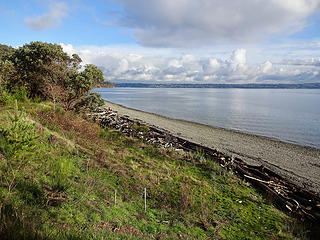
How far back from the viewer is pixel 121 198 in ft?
26.8

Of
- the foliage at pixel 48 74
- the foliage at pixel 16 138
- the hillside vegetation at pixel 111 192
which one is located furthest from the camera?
the foliage at pixel 48 74

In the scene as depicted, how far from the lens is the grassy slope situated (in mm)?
5418

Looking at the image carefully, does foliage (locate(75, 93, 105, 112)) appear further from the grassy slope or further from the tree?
the grassy slope

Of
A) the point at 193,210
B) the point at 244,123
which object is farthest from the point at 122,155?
the point at 244,123

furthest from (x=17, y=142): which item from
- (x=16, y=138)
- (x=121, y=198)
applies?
(x=121, y=198)

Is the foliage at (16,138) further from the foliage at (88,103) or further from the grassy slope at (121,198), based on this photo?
the foliage at (88,103)

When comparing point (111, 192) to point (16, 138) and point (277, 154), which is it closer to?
point (16, 138)

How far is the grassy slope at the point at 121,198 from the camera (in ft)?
17.8

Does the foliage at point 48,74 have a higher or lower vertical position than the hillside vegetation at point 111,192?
higher

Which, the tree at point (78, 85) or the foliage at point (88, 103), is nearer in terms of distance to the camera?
the tree at point (78, 85)

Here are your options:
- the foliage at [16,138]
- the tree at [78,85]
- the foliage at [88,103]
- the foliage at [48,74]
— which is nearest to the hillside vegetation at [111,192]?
the foliage at [16,138]

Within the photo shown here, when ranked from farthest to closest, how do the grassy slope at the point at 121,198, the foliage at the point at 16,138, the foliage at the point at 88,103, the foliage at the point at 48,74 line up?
the foliage at the point at 88,103 < the foliage at the point at 48,74 < the foliage at the point at 16,138 < the grassy slope at the point at 121,198

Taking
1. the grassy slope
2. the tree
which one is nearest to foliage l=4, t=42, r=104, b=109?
the tree

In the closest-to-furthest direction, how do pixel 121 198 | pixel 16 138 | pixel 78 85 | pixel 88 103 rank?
pixel 16 138 → pixel 121 198 → pixel 78 85 → pixel 88 103
